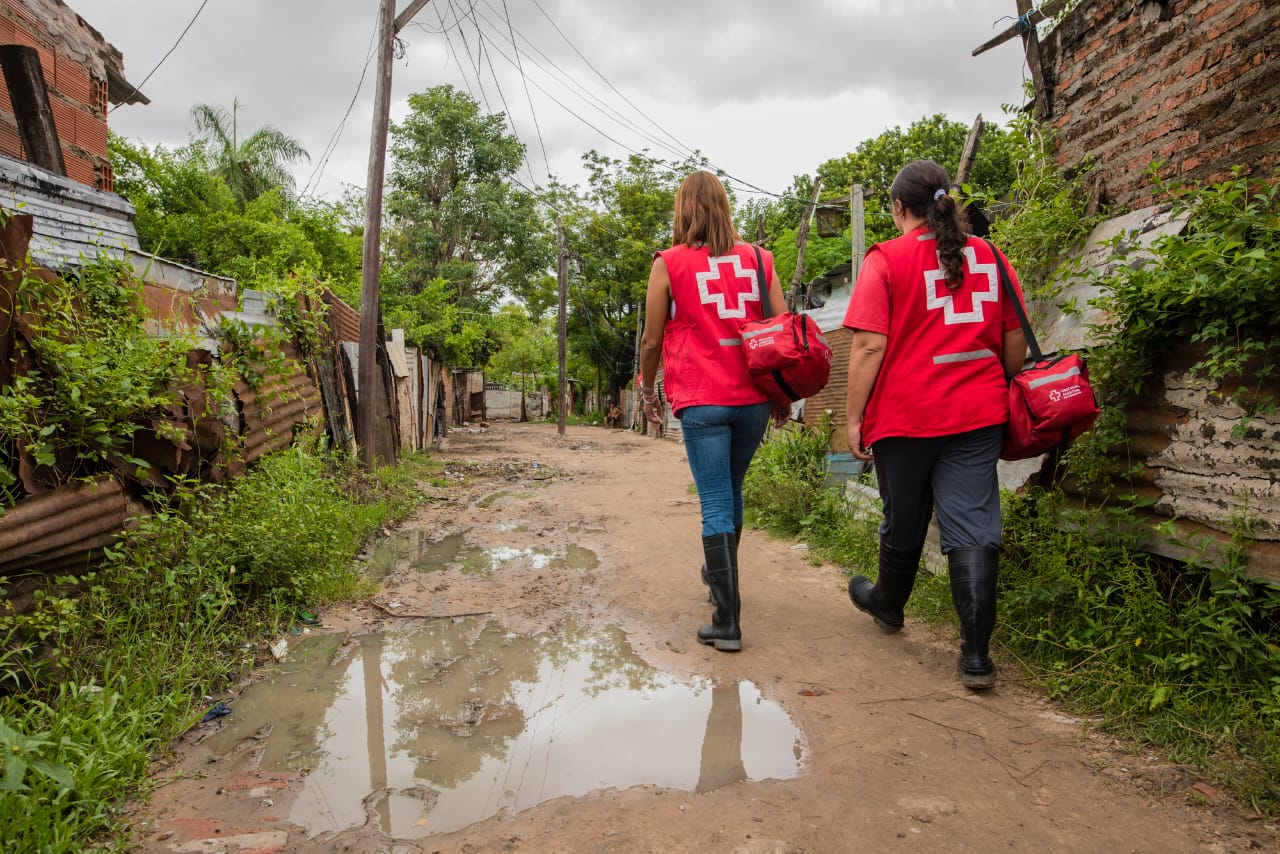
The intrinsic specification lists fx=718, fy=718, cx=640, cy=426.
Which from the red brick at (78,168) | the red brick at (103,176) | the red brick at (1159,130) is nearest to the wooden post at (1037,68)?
the red brick at (1159,130)

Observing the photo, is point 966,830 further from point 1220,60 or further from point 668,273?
point 1220,60

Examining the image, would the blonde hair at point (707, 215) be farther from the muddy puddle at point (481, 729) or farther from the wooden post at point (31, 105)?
the wooden post at point (31, 105)

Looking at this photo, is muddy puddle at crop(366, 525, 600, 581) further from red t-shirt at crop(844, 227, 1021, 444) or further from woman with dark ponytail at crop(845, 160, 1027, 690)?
red t-shirt at crop(844, 227, 1021, 444)

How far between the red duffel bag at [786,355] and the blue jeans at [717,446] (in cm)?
15

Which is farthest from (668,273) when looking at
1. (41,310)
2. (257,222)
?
(257,222)

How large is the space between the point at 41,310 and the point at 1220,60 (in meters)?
5.14

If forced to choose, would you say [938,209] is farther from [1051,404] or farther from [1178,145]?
[1178,145]

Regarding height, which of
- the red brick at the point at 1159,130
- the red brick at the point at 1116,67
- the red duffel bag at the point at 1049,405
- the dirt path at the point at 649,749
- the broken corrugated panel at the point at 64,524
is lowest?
the dirt path at the point at 649,749

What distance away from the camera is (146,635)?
2709 mm

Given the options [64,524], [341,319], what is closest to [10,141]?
[341,319]

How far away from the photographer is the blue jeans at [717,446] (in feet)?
10.2

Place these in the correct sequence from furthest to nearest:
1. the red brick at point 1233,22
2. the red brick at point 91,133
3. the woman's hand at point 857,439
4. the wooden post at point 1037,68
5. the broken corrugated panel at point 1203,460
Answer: the red brick at point 91,133 → the wooden post at point 1037,68 → the red brick at point 1233,22 → the woman's hand at point 857,439 → the broken corrugated panel at point 1203,460

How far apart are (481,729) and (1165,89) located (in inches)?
169

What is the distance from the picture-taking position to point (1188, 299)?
7.67ft
